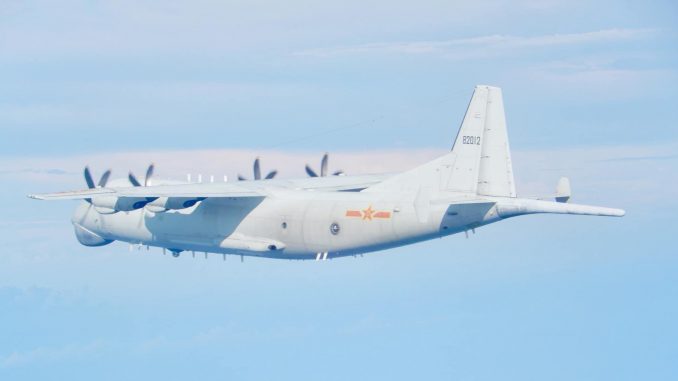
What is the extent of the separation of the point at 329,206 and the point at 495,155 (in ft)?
28.0

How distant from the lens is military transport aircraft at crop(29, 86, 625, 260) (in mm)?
56219

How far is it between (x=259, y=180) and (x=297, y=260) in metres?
6.79

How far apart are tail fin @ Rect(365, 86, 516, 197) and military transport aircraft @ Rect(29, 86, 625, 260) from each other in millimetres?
43

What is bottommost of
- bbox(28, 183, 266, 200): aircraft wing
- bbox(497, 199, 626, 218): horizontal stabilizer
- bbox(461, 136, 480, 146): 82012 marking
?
bbox(497, 199, 626, 218): horizontal stabilizer

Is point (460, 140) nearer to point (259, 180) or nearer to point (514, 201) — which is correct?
point (514, 201)

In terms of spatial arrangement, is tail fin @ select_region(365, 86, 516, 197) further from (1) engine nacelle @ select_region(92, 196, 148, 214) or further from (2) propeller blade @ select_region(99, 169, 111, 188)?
(2) propeller blade @ select_region(99, 169, 111, 188)

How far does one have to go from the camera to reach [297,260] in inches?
2462

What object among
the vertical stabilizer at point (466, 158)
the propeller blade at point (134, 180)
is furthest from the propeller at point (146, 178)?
the vertical stabilizer at point (466, 158)

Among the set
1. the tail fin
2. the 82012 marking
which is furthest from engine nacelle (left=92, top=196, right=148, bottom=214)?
the 82012 marking

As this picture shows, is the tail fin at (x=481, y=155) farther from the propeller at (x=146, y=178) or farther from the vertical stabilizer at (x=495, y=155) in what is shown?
the propeller at (x=146, y=178)

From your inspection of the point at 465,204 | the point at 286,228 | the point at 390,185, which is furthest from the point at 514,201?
the point at 286,228

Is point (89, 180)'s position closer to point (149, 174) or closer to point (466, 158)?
point (149, 174)

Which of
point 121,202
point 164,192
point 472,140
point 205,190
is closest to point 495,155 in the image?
point 472,140

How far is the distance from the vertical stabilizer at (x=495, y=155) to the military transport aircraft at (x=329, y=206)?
0.14 feet
